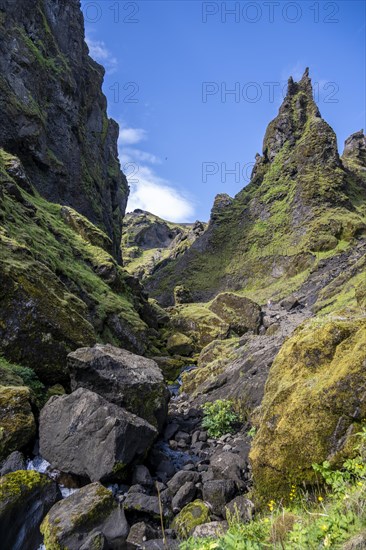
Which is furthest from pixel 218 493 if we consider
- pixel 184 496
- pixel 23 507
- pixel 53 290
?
pixel 53 290

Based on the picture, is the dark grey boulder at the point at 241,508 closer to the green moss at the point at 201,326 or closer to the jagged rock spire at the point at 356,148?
the green moss at the point at 201,326

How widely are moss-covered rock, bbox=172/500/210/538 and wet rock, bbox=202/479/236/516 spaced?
206mm

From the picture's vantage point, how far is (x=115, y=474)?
30.0ft

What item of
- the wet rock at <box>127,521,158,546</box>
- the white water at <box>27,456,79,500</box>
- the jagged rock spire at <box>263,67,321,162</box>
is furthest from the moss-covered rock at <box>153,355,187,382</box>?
the jagged rock spire at <box>263,67,321,162</box>

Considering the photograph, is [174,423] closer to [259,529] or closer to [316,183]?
[259,529]

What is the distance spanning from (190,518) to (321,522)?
14.3 feet

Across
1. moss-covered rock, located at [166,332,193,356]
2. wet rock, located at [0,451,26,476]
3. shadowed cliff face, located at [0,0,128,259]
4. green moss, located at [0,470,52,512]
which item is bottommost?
wet rock, located at [0,451,26,476]

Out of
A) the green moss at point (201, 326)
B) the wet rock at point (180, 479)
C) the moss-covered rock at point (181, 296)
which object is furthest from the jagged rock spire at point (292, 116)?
the wet rock at point (180, 479)

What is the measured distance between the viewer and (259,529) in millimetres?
5469

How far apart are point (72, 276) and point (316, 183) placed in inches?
3082

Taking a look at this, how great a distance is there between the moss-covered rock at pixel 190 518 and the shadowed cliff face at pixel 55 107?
4989 cm

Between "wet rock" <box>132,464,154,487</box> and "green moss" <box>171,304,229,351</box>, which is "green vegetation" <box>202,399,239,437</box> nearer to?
"wet rock" <box>132,464,154,487</box>

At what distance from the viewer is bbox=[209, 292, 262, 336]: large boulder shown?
36.7m

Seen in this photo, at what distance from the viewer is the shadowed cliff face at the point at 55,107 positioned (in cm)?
5128
